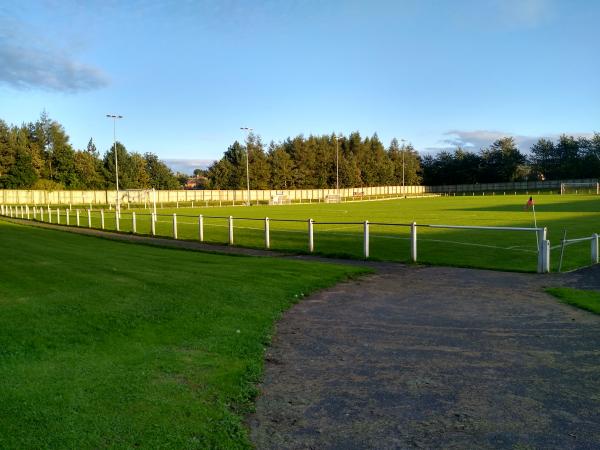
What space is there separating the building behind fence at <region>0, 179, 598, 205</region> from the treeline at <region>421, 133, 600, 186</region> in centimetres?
468

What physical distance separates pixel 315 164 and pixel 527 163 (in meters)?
54.9

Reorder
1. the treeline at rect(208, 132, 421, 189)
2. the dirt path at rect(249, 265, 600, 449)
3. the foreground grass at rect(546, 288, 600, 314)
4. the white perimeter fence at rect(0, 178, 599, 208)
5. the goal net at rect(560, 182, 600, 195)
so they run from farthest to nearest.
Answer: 1. the treeline at rect(208, 132, 421, 189)
2. the goal net at rect(560, 182, 600, 195)
3. the white perimeter fence at rect(0, 178, 599, 208)
4. the foreground grass at rect(546, 288, 600, 314)
5. the dirt path at rect(249, 265, 600, 449)

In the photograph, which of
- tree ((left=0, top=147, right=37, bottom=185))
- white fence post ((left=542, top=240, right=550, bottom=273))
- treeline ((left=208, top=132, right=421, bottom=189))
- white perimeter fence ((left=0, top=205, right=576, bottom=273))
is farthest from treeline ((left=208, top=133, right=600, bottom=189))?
white fence post ((left=542, top=240, right=550, bottom=273))

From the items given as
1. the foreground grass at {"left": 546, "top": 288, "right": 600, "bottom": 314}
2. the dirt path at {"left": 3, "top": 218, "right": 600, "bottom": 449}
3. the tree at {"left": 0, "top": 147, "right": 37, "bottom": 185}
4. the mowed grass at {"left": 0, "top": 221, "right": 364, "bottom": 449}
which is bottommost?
the foreground grass at {"left": 546, "top": 288, "right": 600, "bottom": 314}

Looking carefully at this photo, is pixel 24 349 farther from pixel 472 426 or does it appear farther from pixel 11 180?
pixel 11 180

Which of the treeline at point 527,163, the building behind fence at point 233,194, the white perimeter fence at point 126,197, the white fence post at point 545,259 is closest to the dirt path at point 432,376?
the white fence post at point 545,259

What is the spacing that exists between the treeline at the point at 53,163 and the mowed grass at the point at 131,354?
3399 inches

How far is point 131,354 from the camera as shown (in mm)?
5785

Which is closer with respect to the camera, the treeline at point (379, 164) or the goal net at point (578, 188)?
the goal net at point (578, 188)

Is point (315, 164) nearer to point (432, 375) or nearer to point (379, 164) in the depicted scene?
point (379, 164)

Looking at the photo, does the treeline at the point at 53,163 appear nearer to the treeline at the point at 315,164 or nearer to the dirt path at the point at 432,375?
the treeline at the point at 315,164

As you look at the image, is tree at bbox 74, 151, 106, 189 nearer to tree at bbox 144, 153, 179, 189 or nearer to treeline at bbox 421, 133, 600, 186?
tree at bbox 144, 153, 179, 189

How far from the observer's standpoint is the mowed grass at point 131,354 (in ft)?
13.1

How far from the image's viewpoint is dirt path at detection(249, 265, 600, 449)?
4203mm
